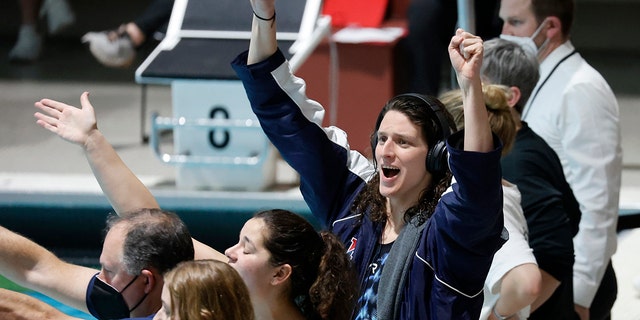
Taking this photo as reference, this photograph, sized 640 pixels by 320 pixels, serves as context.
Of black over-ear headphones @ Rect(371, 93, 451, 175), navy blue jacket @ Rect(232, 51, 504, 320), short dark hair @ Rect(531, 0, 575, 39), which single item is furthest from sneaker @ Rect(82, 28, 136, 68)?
black over-ear headphones @ Rect(371, 93, 451, 175)

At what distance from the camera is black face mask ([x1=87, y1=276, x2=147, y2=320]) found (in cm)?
234

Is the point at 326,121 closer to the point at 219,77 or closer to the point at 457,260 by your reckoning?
the point at 219,77

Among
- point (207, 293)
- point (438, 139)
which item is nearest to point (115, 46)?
point (438, 139)

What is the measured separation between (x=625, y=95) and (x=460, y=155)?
6699 millimetres

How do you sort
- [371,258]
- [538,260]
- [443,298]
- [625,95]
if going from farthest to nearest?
[625,95], [538,260], [371,258], [443,298]

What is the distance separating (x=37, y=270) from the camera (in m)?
2.60

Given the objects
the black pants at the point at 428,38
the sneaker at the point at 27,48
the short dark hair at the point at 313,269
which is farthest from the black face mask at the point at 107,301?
the sneaker at the point at 27,48

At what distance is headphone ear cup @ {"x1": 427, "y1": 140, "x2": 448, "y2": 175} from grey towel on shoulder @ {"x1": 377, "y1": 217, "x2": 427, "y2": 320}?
12cm

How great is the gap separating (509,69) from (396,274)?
102cm

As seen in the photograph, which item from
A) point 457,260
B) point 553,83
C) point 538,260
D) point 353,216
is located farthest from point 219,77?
point 457,260

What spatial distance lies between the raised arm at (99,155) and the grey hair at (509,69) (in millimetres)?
962

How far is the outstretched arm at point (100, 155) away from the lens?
8.87 feet

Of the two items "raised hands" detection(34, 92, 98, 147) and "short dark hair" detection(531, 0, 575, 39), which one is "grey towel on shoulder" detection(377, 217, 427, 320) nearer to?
"raised hands" detection(34, 92, 98, 147)

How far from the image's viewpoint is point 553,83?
11.3 feet
